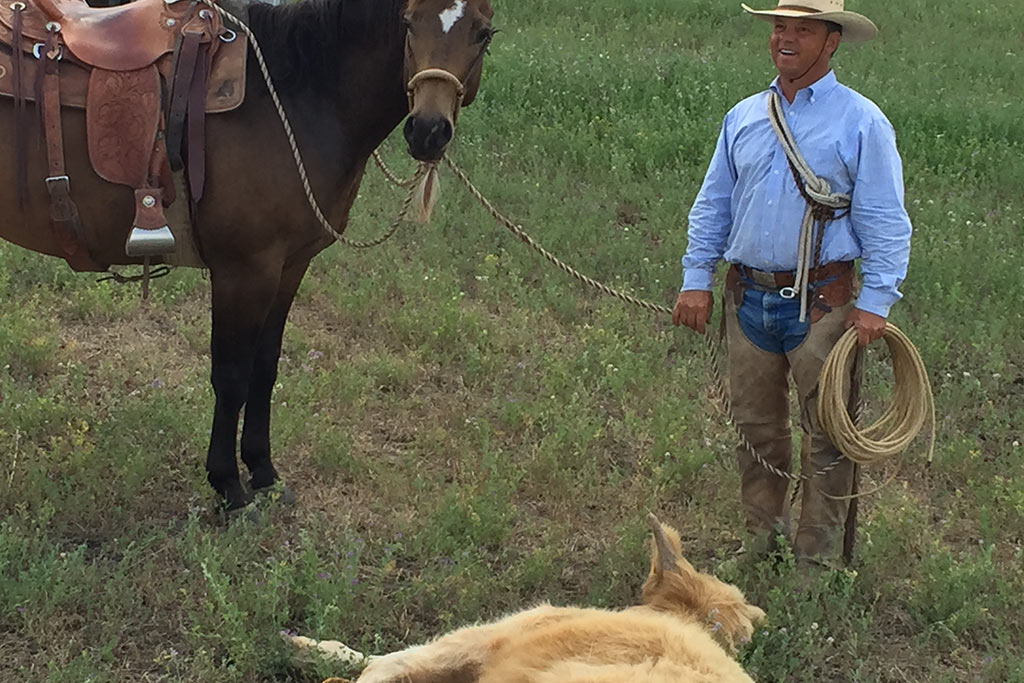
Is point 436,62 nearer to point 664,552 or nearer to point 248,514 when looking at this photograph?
point 664,552

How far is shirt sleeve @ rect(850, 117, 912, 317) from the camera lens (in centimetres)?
310

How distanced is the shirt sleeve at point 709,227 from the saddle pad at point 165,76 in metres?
1.69

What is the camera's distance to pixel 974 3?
14.6 metres

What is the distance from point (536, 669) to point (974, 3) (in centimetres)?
1532

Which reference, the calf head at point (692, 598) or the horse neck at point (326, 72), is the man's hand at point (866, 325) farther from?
the horse neck at point (326, 72)

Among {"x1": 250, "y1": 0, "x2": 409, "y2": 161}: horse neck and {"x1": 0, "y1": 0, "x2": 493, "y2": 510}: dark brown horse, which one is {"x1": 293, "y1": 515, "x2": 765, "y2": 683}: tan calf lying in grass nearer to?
{"x1": 0, "y1": 0, "x2": 493, "y2": 510}: dark brown horse

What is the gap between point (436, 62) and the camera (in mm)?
3205

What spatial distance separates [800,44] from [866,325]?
0.94 m

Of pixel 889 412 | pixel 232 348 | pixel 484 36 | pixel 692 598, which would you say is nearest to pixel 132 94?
pixel 232 348

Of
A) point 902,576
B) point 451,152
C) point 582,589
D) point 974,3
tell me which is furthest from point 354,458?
point 974,3

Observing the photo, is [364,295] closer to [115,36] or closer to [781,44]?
[115,36]

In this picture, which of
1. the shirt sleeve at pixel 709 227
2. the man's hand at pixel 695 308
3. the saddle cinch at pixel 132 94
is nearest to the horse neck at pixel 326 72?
the saddle cinch at pixel 132 94

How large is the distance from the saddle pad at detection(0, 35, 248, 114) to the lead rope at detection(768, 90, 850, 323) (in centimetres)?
185

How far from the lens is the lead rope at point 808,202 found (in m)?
3.17
